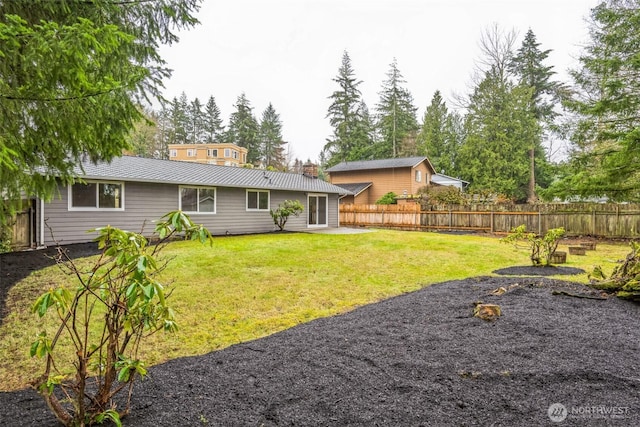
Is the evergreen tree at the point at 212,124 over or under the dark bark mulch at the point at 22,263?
over

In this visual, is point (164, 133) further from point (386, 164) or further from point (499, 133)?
point (499, 133)

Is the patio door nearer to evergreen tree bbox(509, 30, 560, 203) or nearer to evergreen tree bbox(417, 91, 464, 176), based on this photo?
evergreen tree bbox(417, 91, 464, 176)

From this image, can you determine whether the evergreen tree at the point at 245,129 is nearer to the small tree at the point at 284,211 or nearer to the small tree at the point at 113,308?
the small tree at the point at 284,211

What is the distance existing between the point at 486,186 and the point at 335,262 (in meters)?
21.0

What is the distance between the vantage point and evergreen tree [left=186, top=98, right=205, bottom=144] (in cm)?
4473

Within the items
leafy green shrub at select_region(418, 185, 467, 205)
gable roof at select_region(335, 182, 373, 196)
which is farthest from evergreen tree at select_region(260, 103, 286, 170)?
leafy green shrub at select_region(418, 185, 467, 205)

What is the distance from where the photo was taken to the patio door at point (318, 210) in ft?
56.9

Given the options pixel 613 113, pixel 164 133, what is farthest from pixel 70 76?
pixel 164 133

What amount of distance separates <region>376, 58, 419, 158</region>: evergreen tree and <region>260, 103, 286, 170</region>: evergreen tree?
43.0ft

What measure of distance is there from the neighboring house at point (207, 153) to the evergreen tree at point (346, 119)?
35.5 ft

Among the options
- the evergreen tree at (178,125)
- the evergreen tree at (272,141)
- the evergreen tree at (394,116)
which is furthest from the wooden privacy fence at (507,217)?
the evergreen tree at (178,125)

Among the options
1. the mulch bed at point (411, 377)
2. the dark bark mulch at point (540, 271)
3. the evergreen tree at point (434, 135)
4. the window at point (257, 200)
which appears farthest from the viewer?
the evergreen tree at point (434, 135)

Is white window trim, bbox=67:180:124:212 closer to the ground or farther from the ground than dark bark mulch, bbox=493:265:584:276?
farther from the ground

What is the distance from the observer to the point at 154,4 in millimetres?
4641
